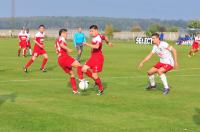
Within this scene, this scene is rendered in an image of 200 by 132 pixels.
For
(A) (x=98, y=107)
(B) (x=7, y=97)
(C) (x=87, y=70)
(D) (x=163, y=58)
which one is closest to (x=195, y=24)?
(D) (x=163, y=58)

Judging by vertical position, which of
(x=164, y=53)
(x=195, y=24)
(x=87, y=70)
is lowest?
(x=87, y=70)

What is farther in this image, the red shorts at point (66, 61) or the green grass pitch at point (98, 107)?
the red shorts at point (66, 61)

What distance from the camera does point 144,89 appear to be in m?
18.8

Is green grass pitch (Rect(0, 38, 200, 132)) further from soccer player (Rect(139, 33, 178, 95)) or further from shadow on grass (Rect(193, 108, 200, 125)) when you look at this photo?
soccer player (Rect(139, 33, 178, 95))

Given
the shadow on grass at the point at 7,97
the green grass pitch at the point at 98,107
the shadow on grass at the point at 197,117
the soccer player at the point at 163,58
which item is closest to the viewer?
the green grass pitch at the point at 98,107

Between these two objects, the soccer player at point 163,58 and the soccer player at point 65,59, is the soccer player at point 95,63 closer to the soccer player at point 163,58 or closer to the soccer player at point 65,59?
the soccer player at point 65,59

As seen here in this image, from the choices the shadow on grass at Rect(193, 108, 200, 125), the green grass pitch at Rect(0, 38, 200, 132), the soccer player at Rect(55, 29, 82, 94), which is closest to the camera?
the green grass pitch at Rect(0, 38, 200, 132)

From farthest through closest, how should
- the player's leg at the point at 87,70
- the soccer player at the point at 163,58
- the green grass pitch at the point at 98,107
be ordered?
the soccer player at the point at 163,58 → the player's leg at the point at 87,70 → the green grass pitch at the point at 98,107

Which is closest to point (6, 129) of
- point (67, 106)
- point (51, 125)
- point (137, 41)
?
point (51, 125)

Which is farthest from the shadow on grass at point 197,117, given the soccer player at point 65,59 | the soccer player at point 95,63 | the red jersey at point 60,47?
the red jersey at point 60,47

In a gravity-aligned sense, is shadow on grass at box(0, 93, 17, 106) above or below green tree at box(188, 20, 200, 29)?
A: below

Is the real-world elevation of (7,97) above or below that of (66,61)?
below

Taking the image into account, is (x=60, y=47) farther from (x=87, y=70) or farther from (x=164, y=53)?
(x=164, y=53)

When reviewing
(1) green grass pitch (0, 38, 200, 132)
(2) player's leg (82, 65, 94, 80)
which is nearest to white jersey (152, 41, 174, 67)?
(1) green grass pitch (0, 38, 200, 132)
